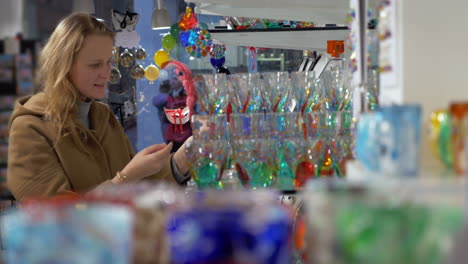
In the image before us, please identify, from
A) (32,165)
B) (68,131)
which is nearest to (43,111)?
(68,131)

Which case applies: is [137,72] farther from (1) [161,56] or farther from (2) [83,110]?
(2) [83,110]

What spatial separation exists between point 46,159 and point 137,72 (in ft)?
12.4

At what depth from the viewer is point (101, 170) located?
8.46 feet

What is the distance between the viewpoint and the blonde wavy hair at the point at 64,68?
7.98 ft

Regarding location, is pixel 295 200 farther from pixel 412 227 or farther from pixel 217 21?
pixel 217 21

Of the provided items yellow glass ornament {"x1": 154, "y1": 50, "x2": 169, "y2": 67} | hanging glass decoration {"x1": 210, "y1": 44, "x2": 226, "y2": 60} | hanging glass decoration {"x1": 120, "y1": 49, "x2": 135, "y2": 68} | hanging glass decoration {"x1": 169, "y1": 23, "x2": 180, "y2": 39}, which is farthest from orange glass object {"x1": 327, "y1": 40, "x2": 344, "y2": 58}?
hanging glass decoration {"x1": 120, "y1": 49, "x2": 135, "y2": 68}

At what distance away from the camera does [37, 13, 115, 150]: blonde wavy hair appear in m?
2.43

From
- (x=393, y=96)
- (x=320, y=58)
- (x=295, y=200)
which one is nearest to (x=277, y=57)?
(x=320, y=58)

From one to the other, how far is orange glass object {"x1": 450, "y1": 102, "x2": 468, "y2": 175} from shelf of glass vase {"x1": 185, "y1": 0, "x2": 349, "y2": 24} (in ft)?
3.87

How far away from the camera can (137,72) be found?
20.0ft

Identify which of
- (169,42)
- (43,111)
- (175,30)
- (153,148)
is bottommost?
(153,148)

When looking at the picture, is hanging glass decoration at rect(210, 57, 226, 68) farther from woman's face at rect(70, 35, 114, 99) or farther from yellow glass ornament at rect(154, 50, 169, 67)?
woman's face at rect(70, 35, 114, 99)

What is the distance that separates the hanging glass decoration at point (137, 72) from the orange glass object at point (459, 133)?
519cm

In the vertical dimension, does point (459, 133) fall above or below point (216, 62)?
below
